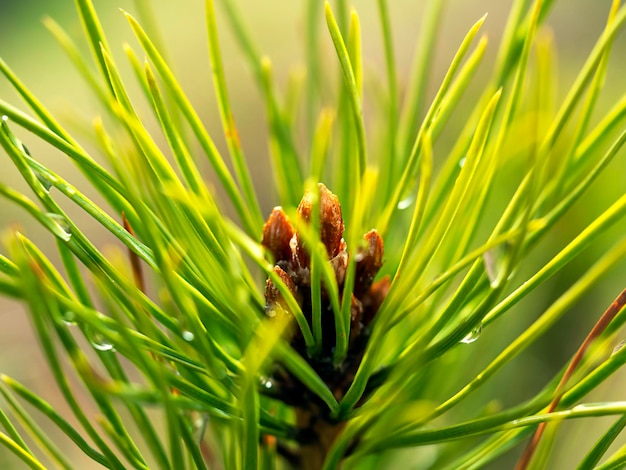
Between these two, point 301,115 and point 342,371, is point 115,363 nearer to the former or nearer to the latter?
point 342,371

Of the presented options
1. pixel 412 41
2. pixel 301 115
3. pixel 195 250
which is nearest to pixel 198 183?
pixel 195 250

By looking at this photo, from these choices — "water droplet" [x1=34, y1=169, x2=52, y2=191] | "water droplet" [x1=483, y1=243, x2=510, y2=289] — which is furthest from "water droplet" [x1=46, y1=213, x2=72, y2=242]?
"water droplet" [x1=483, y1=243, x2=510, y2=289]

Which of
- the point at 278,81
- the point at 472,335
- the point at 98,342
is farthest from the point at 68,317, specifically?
the point at 278,81

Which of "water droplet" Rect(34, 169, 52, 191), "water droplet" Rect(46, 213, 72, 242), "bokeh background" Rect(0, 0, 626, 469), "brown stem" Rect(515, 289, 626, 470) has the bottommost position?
"brown stem" Rect(515, 289, 626, 470)

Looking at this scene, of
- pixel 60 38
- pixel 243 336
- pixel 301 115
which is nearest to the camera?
pixel 243 336

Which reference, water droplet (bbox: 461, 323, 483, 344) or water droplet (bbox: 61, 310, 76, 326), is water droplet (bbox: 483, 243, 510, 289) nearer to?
water droplet (bbox: 461, 323, 483, 344)

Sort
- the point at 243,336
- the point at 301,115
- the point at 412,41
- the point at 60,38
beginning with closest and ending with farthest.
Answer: the point at 243,336 < the point at 60,38 < the point at 301,115 < the point at 412,41

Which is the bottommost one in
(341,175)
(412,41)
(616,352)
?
(616,352)
